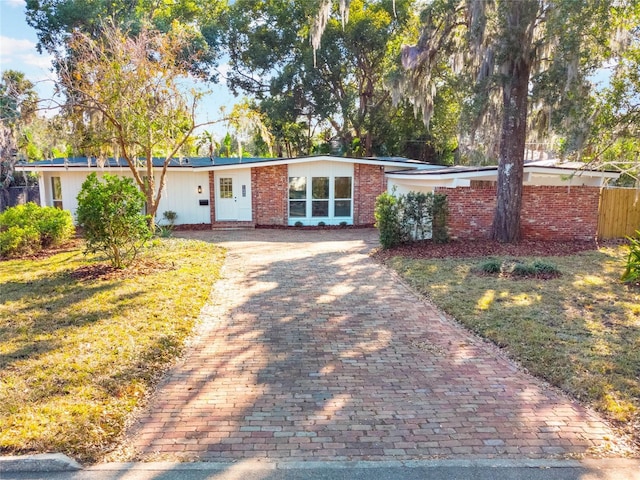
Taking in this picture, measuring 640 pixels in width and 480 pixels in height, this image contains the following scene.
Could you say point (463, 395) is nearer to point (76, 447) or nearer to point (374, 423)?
point (374, 423)

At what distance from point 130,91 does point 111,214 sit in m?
4.11

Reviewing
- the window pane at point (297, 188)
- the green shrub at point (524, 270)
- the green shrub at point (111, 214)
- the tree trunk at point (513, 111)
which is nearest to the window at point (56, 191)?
the window pane at point (297, 188)

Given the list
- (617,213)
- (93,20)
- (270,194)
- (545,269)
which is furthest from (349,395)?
(93,20)

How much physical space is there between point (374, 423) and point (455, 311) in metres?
3.40

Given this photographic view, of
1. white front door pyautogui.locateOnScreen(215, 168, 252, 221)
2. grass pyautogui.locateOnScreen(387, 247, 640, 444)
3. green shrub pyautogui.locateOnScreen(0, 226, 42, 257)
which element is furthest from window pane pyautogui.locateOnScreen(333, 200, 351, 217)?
green shrub pyautogui.locateOnScreen(0, 226, 42, 257)

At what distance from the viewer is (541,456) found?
340 centimetres

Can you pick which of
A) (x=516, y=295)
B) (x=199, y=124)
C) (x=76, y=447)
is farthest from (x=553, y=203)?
(x=76, y=447)

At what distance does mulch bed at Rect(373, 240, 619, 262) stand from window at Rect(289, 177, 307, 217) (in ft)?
20.8

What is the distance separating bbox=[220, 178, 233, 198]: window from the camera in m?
17.7

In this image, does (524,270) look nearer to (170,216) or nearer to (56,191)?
(170,216)

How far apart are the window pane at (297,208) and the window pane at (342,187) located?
4.45 feet

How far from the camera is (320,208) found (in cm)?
1789

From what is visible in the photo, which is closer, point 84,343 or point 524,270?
point 84,343

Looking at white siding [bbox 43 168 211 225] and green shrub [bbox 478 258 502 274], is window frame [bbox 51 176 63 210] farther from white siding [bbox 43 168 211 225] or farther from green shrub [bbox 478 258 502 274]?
green shrub [bbox 478 258 502 274]
